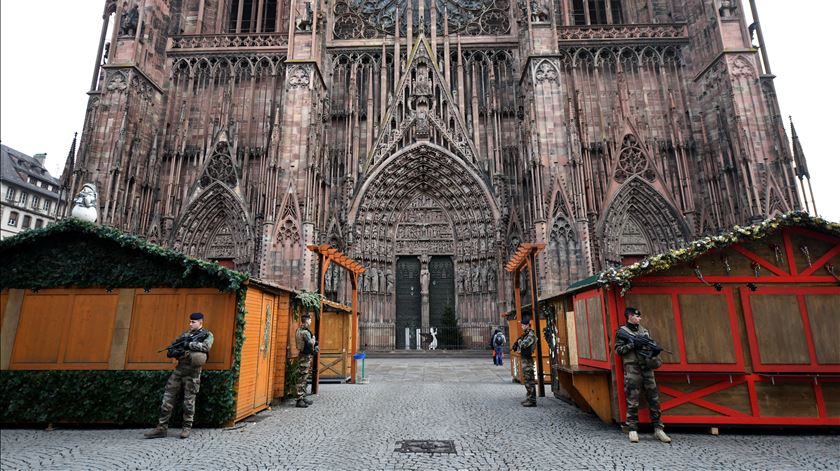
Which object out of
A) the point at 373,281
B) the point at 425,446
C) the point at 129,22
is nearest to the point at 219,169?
the point at 129,22

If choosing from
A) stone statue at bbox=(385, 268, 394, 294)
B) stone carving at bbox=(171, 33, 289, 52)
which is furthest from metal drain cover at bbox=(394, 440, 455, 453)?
stone carving at bbox=(171, 33, 289, 52)

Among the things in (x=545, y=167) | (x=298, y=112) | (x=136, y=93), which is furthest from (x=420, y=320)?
(x=136, y=93)

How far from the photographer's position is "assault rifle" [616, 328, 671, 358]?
5.52 m

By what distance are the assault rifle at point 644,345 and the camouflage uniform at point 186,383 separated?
569 cm

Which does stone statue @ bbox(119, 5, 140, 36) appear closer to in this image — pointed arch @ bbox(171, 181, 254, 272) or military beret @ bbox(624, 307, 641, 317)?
pointed arch @ bbox(171, 181, 254, 272)

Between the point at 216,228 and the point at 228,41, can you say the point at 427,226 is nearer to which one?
the point at 216,228

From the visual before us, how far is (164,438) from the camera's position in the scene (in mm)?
5656

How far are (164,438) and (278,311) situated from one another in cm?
297

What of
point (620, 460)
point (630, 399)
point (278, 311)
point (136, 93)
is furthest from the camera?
point (136, 93)

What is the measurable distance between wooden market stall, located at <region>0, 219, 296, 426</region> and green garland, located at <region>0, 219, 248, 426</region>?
0.05 ft

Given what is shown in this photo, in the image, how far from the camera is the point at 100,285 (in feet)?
21.9

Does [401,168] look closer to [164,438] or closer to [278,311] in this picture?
[278,311]

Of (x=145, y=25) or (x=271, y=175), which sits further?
(x=145, y=25)

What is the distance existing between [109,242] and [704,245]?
895 centimetres
